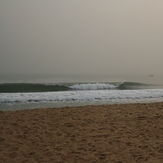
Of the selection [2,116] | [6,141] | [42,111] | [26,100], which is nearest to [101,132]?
[6,141]

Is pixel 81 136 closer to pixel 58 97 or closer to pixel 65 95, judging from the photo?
pixel 58 97

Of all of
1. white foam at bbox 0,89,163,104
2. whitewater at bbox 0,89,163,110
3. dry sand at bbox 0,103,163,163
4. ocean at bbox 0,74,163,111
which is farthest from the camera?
white foam at bbox 0,89,163,104

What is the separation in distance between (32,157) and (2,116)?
3.75 m

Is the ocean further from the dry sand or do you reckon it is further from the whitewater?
the dry sand

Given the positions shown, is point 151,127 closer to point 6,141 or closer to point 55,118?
point 55,118

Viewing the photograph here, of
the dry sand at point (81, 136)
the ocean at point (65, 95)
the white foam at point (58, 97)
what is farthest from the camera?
the white foam at point (58, 97)

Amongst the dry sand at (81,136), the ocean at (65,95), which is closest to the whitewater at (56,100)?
the ocean at (65,95)

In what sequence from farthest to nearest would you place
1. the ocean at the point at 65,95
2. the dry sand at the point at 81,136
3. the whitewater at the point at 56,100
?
the ocean at the point at 65,95
the whitewater at the point at 56,100
the dry sand at the point at 81,136

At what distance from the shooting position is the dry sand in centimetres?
370

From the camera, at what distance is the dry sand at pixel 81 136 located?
12.1 feet

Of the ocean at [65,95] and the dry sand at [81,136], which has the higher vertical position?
the ocean at [65,95]

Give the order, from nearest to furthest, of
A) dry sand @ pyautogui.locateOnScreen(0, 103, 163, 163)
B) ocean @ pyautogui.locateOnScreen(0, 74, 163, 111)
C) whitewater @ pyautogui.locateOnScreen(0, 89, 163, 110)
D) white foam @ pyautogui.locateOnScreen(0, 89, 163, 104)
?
dry sand @ pyautogui.locateOnScreen(0, 103, 163, 163) → whitewater @ pyautogui.locateOnScreen(0, 89, 163, 110) → ocean @ pyautogui.locateOnScreen(0, 74, 163, 111) → white foam @ pyautogui.locateOnScreen(0, 89, 163, 104)

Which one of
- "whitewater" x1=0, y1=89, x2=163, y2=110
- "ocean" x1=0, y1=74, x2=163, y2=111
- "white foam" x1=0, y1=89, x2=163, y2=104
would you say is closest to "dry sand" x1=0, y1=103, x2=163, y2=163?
"whitewater" x1=0, y1=89, x2=163, y2=110

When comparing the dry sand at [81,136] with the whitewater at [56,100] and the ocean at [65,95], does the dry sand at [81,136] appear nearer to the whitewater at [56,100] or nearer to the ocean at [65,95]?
the whitewater at [56,100]
